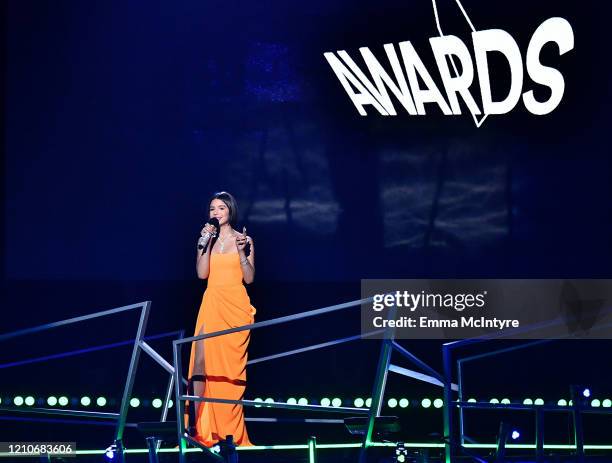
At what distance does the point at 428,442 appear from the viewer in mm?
7621

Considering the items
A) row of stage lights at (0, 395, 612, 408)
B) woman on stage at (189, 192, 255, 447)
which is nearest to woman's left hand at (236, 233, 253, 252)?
woman on stage at (189, 192, 255, 447)

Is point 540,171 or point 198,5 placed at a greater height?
point 198,5

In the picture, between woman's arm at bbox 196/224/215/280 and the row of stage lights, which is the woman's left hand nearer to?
woman's arm at bbox 196/224/215/280

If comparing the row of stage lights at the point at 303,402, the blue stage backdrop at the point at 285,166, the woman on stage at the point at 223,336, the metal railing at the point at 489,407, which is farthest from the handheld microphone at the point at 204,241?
the metal railing at the point at 489,407

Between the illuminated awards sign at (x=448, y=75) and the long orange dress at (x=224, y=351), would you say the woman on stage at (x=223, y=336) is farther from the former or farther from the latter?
the illuminated awards sign at (x=448, y=75)

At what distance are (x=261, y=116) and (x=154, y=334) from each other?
5.54ft

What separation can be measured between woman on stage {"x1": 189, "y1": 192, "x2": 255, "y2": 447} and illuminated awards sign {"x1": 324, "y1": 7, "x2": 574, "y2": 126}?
1.30 m


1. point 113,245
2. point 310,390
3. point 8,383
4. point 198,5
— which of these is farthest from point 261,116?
point 8,383

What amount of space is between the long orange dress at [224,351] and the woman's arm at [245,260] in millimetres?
33

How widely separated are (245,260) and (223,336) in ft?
1.72

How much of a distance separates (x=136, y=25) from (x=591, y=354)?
392cm

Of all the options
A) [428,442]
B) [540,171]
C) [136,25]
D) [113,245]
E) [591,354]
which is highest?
[136,25]

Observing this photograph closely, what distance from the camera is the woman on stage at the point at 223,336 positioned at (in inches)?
285

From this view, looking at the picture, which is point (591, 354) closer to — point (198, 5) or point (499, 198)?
point (499, 198)
